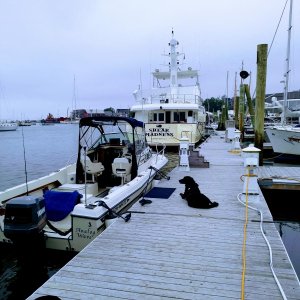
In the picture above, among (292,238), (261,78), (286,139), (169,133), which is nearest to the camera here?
(292,238)

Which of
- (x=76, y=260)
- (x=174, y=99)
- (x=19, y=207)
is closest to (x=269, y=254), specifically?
(x=76, y=260)

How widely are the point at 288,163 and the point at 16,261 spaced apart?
666 inches

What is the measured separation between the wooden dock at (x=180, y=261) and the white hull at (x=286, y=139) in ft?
40.8

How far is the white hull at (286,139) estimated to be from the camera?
1728 cm

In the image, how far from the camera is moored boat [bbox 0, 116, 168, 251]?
4662mm

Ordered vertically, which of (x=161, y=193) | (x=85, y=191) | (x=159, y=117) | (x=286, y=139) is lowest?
(x=161, y=193)

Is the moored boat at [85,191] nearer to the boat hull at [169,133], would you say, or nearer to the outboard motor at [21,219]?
the outboard motor at [21,219]

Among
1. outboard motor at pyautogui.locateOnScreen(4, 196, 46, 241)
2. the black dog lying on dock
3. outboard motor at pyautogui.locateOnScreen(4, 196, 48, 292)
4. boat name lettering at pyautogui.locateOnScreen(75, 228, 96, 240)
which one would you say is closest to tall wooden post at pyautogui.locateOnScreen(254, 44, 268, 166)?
the black dog lying on dock

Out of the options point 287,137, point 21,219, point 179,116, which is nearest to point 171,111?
point 179,116

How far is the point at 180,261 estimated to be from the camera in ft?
13.4

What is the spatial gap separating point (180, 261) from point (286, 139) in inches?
622

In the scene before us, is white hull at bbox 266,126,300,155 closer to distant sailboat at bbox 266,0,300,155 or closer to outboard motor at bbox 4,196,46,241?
distant sailboat at bbox 266,0,300,155

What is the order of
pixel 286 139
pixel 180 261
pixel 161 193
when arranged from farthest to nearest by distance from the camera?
pixel 286 139
pixel 161 193
pixel 180 261

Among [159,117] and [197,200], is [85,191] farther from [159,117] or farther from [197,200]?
[159,117]
